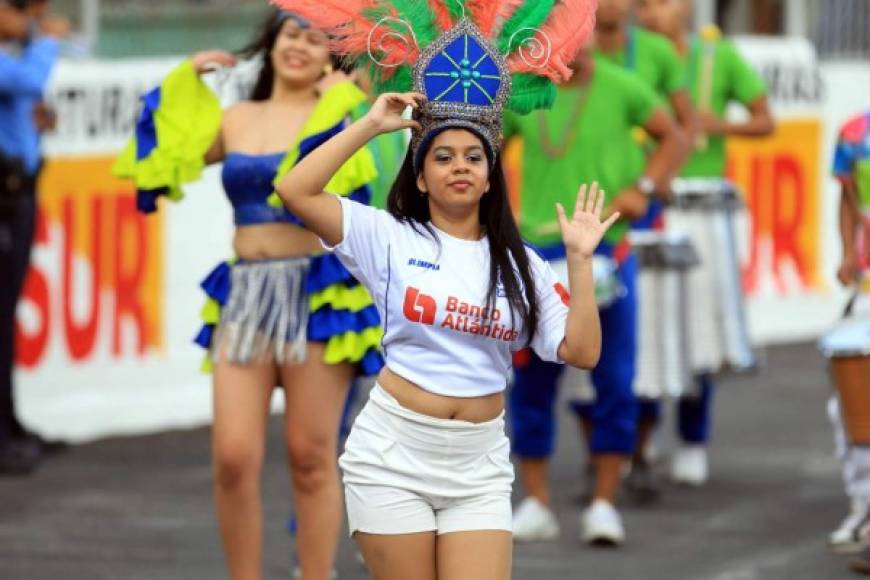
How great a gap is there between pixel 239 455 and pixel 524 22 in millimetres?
1929

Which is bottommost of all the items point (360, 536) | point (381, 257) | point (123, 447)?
point (123, 447)

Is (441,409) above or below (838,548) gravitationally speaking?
above

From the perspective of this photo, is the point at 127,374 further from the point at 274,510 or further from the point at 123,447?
the point at 274,510

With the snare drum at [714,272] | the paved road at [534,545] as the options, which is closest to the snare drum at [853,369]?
the paved road at [534,545]

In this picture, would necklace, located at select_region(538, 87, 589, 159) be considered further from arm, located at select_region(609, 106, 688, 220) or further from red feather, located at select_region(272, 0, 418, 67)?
red feather, located at select_region(272, 0, 418, 67)

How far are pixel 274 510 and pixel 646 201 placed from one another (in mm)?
2094

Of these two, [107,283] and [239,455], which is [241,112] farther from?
[107,283]

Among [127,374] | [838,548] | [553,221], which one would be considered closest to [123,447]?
[127,374]

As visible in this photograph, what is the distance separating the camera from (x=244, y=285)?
6.96m

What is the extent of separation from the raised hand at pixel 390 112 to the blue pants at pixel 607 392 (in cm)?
337

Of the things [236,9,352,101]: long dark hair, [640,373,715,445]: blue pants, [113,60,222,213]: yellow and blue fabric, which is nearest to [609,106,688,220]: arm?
[640,373,715,445]: blue pants

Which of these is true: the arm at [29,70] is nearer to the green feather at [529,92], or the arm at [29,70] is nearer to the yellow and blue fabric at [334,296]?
the yellow and blue fabric at [334,296]

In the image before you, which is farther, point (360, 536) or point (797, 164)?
point (797, 164)

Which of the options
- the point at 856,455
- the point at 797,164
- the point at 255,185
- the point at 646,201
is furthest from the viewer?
the point at 797,164
